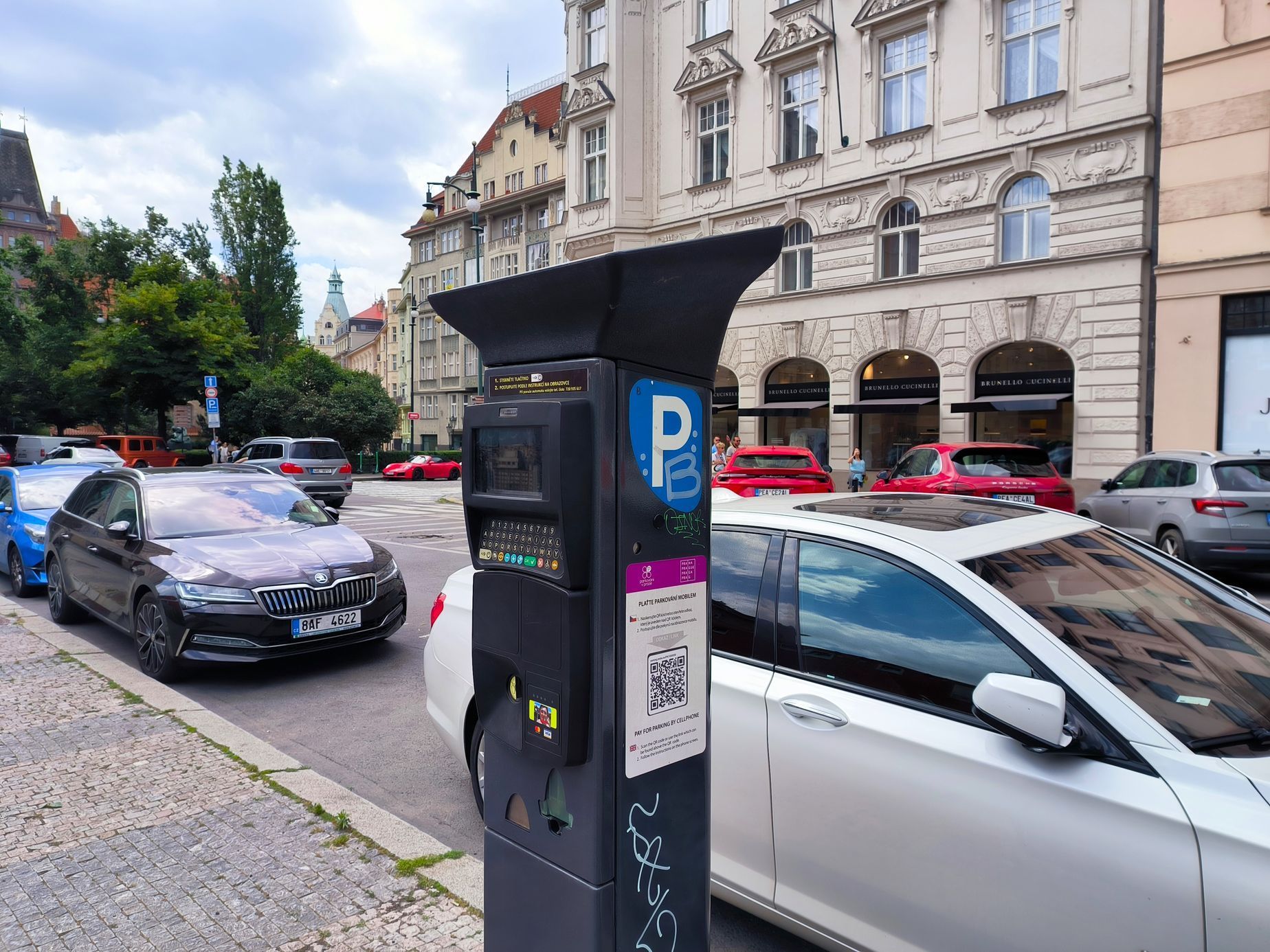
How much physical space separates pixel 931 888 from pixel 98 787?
3688mm

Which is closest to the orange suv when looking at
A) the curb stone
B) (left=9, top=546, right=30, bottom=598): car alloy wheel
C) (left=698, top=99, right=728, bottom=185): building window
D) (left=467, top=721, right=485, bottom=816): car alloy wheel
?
(left=698, top=99, right=728, bottom=185): building window

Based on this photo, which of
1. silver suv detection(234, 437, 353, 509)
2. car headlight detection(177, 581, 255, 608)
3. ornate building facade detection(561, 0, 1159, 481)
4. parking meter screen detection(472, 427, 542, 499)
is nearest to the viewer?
parking meter screen detection(472, 427, 542, 499)

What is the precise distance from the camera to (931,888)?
2.21m

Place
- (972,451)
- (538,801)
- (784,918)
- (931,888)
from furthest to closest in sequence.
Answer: (972,451) < (784,918) < (931,888) < (538,801)

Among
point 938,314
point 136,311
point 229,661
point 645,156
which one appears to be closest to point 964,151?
point 938,314

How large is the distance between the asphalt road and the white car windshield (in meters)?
1.41

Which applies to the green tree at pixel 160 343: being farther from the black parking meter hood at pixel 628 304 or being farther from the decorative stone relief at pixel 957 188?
the black parking meter hood at pixel 628 304

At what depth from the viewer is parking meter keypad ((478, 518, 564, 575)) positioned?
1923 mm

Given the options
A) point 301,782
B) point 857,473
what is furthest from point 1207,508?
point 857,473

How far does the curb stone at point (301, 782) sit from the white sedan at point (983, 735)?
1006 millimetres

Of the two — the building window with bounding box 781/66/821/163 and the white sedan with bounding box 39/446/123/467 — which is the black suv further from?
the building window with bounding box 781/66/821/163

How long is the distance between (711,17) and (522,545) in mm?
27458

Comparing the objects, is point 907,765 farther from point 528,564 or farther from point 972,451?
point 972,451

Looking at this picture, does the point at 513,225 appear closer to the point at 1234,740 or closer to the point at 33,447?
the point at 33,447
